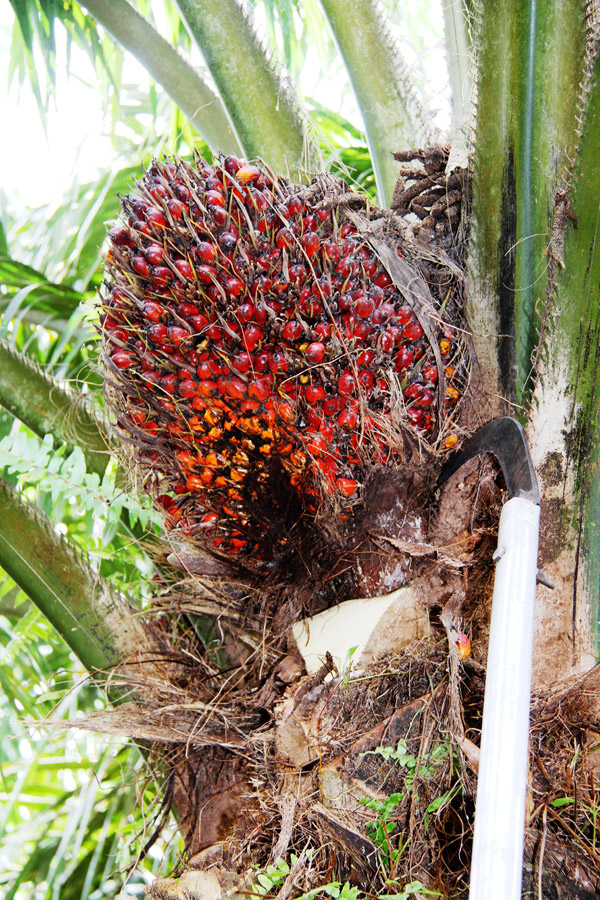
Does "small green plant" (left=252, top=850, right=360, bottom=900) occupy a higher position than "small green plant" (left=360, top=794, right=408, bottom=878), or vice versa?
"small green plant" (left=360, top=794, right=408, bottom=878)

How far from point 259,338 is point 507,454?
0.39 m

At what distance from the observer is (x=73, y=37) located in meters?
2.21

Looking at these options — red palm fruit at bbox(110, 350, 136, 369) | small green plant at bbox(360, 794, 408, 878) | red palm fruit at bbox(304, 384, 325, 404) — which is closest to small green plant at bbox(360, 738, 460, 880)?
small green plant at bbox(360, 794, 408, 878)

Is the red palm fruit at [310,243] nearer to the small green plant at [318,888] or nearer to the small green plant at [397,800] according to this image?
the small green plant at [397,800]

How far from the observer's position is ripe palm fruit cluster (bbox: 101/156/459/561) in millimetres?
1016

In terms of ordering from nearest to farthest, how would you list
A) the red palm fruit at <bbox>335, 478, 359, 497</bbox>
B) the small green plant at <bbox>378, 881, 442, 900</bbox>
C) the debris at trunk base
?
1. the small green plant at <bbox>378, 881, 442, 900</bbox>
2. the debris at trunk base
3. the red palm fruit at <bbox>335, 478, 359, 497</bbox>

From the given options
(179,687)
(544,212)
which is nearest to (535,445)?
(544,212)

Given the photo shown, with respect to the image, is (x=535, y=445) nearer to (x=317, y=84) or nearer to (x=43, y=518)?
(x=43, y=518)

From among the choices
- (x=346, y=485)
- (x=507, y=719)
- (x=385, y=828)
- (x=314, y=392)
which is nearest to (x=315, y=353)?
(x=314, y=392)

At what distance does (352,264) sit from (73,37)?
5.52 ft

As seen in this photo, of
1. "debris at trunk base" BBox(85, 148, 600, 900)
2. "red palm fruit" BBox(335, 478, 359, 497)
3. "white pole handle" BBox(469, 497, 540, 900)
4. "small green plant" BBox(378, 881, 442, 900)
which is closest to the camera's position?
"white pole handle" BBox(469, 497, 540, 900)

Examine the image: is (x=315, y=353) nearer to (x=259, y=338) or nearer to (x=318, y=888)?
(x=259, y=338)

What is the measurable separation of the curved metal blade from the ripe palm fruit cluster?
0.04 metres

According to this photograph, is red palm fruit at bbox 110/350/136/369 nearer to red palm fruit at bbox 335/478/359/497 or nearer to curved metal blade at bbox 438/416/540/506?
red palm fruit at bbox 335/478/359/497
